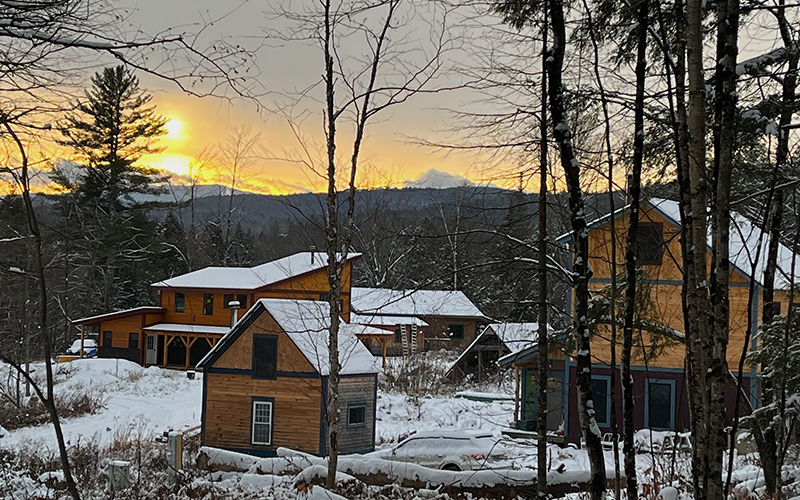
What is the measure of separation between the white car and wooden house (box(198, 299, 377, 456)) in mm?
2940

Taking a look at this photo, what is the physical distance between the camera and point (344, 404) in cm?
1667

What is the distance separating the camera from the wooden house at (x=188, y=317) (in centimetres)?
3387

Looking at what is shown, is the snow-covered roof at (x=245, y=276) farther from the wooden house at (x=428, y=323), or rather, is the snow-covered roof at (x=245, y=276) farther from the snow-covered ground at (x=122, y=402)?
the wooden house at (x=428, y=323)

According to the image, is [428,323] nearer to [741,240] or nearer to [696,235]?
[741,240]

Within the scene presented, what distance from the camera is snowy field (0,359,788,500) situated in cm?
1001

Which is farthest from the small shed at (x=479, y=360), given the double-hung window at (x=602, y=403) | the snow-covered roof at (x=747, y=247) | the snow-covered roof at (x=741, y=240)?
the snow-covered roof at (x=741, y=240)

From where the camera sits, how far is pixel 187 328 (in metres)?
34.0

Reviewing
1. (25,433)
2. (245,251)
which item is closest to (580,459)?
(25,433)

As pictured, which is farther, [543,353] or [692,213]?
[543,353]

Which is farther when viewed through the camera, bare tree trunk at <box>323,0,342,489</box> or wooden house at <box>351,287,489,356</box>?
wooden house at <box>351,287,489,356</box>

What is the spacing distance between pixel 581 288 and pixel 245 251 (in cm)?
5442

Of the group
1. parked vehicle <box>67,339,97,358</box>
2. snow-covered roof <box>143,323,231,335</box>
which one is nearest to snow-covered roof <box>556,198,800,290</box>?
snow-covered roof <box>143,323,231,335</box>

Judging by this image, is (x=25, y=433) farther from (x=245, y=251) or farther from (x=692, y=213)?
(x=245, y=251)

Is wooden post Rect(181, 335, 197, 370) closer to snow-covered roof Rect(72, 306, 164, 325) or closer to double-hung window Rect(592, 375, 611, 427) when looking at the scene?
snow-covered roof Rect(72, 306, 164, 325)
